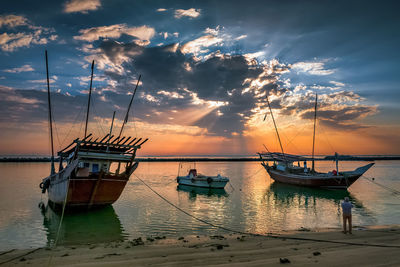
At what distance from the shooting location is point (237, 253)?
9.61 meters

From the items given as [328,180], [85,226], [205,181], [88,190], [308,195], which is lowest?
[308,195]

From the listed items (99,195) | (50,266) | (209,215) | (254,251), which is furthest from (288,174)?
(50,266)

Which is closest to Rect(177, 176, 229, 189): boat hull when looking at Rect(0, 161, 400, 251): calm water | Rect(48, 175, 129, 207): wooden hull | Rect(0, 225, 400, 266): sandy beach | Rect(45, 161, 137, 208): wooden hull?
Rect(0, 161, 400, 251): calm water

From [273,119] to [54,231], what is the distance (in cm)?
4607

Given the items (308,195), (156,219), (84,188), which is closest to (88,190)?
(84,188)

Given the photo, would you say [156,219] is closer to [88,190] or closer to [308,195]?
[88,190]

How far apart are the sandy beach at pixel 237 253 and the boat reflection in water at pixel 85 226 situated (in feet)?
9.81

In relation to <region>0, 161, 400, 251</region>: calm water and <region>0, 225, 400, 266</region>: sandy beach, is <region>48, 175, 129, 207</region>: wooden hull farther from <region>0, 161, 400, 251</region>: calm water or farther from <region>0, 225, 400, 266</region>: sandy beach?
<region>0, 225, 400, 266</region>: sandy beach

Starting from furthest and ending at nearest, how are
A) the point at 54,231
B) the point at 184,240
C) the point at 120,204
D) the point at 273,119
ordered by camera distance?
the point at 273,119, the point at 120,204, the point at 54,231, the point at 184,240

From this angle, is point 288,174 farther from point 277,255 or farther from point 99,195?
point 277,255

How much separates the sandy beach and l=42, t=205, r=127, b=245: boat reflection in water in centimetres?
299

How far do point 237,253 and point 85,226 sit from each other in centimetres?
1233

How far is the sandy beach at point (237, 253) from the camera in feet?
28.0

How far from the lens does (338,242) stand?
1108 cm
